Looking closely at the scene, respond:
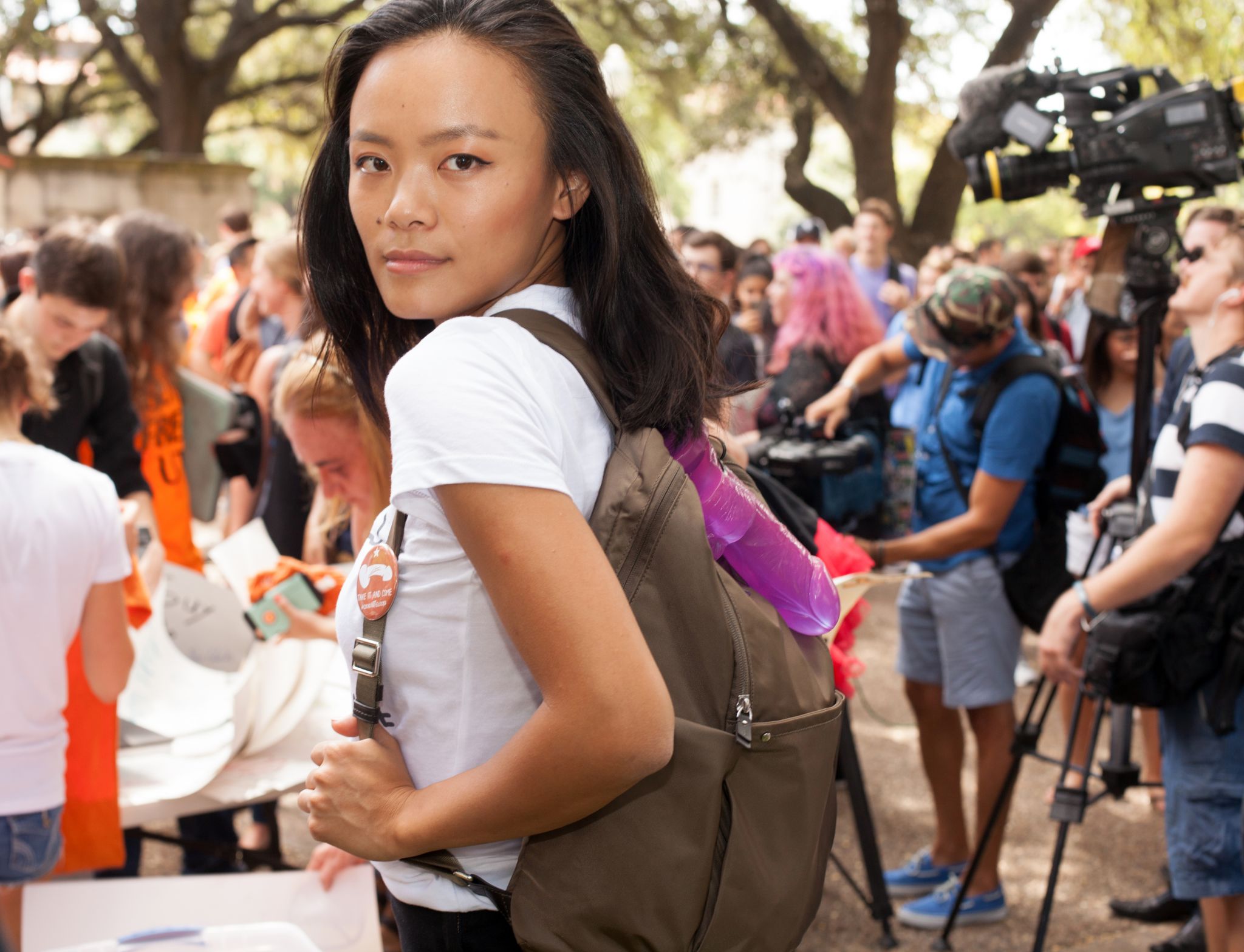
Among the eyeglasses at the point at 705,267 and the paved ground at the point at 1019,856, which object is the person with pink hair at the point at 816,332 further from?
the paved ground at the point at 1019,856

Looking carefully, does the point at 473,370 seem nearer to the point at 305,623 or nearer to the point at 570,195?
the point at 570,195

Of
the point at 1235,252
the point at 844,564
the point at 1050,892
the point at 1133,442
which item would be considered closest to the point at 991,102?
the point at 1235,252

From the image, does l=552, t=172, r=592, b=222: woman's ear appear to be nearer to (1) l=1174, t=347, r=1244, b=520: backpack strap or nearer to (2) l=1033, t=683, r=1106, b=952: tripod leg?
(1) l=1174, t=347, r=1244, b=520: backpack strap

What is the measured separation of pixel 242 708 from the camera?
109 inches

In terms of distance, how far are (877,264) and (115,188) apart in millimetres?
8879

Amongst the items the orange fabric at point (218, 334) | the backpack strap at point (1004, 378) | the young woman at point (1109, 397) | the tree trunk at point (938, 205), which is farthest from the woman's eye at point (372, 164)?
the tree trunk at point (938, 205)

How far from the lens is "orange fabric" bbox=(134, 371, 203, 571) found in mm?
4359

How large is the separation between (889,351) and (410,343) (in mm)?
3128

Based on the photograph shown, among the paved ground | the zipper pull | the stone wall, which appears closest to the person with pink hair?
the paved ground

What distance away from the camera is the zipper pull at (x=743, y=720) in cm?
118

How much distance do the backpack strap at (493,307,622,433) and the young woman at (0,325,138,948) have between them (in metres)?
1.41

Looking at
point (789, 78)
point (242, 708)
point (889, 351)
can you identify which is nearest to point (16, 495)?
point (242, 708)

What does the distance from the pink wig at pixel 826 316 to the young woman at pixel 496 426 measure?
3.79 meters

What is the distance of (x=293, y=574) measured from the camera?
268 centimetres
